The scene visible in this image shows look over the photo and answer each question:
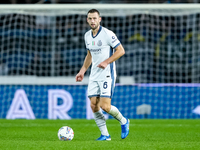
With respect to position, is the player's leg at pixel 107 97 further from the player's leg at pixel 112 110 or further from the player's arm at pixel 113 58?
the player's arm at pixel 113 58

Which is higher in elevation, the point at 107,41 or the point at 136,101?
the point at 107,41

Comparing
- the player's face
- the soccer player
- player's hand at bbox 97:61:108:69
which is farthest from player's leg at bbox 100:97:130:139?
the player's face

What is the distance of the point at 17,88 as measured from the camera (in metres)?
10.8

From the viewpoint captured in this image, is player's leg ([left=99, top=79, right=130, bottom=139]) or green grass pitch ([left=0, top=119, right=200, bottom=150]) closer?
green grass pitch ([left=0, top=119, right=200, bottom=150])

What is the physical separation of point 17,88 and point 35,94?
47 centimetres

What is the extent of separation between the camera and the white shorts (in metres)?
5.83

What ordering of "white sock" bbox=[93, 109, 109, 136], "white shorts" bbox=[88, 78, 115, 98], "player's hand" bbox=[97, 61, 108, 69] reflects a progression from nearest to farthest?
1. "player's hand" bbox=[97, 61, 108, 69]
2. "white shorts" bbox=[88, 78, 115, 98]
3. "white sock" bbox=[93, 109, 109, 136]

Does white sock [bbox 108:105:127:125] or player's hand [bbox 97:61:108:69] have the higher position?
player's hand [bbox 97:61:108:69]

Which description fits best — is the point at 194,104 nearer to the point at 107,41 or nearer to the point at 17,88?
the point at 17,88

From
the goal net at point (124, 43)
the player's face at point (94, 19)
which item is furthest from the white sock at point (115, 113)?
the goal net at point (124, 43)

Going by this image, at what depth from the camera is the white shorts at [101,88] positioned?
19.1ft

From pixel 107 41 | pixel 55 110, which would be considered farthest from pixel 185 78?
pixel 107 41

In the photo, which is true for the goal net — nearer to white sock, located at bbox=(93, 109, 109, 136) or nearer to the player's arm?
white sock, located at bbox=(93, 109, 109, 136)

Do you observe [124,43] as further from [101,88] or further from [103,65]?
[103,65]
